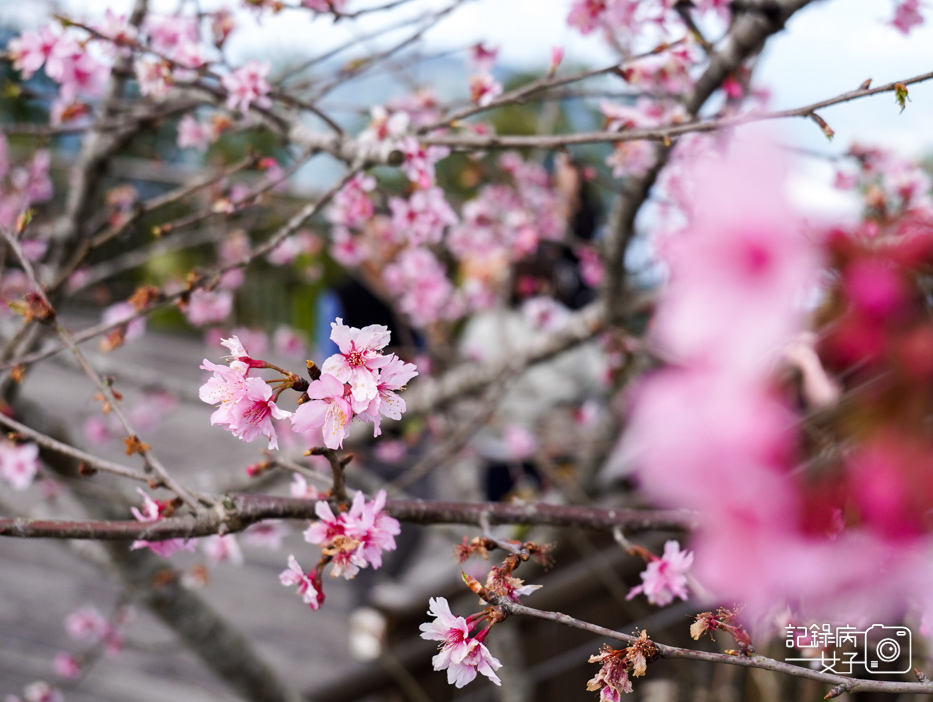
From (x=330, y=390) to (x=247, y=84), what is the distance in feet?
2.51

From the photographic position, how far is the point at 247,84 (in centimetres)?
118

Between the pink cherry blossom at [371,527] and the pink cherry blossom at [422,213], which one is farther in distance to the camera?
the pink cherry blossom at [422,213]

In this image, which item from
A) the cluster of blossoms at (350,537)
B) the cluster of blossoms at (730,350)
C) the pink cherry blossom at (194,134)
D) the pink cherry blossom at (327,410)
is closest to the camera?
the cluster of blossoms at (730,350)

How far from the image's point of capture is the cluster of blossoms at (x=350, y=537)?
78 centimetres

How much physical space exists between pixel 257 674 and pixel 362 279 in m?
2.14

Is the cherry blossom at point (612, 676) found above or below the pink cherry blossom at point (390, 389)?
below

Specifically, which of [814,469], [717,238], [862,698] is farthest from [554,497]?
[717,238]

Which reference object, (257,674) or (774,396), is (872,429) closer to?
(774,396)

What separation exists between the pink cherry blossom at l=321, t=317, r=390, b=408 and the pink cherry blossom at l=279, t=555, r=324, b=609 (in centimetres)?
26

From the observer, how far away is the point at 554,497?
2543 mm

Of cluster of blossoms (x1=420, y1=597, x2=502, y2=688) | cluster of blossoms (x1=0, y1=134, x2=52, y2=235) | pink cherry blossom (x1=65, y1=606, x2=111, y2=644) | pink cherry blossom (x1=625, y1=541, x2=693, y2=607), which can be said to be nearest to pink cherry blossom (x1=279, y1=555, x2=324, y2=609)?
cluster of blossoms (x1=420, y1=597, x2=502, y2=688)

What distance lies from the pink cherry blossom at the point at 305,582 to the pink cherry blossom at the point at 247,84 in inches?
30.8

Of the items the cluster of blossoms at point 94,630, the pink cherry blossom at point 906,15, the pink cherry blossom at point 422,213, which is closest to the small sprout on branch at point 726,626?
the pink cherry blossom at point 422,213

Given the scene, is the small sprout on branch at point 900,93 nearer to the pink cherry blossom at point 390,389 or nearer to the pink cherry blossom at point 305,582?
the pink cherry blossom at point 390,389
